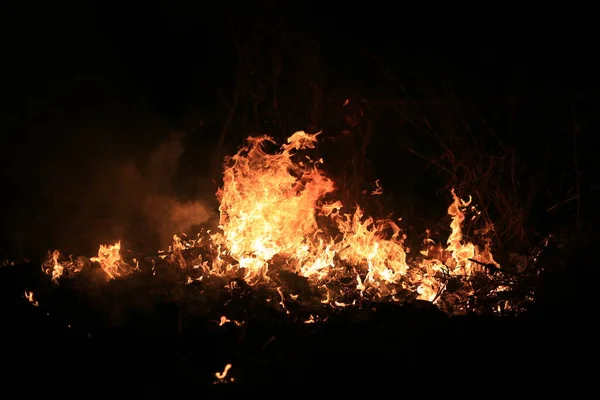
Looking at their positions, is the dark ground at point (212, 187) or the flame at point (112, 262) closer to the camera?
the dark ground at point (212, 187)

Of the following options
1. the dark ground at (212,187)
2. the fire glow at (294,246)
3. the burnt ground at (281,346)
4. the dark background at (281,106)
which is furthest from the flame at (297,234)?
the dark ground at (212,187)

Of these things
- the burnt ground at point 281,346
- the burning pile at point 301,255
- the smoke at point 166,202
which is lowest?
the burnt ground at point 281,346

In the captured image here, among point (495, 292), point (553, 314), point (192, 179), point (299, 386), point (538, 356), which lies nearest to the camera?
point (299, 386)

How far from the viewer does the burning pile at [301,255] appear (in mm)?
5152

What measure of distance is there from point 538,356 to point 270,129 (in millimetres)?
4276

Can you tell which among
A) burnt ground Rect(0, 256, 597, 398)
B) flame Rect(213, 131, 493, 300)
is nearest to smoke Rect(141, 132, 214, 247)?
flame Rect(213, 131, 493, 300)

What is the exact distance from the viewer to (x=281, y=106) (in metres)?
7.07

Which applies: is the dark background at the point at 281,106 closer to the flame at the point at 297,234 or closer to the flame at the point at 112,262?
the flame at the point at 112,262

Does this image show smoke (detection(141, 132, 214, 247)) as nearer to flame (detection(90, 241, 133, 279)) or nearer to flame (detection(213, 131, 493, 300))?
flame (detection(213, 131, 493, 300))

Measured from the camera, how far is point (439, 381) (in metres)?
3.69

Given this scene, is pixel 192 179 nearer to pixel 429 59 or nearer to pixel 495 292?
pixel 429 59

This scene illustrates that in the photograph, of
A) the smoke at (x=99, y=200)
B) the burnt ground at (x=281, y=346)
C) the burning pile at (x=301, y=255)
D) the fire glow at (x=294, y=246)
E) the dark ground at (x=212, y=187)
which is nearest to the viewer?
the burnt ground at (x=281, y=346)

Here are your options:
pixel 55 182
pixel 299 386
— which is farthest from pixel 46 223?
pixel 299 386

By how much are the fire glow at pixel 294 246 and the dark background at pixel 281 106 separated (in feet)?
2.15
